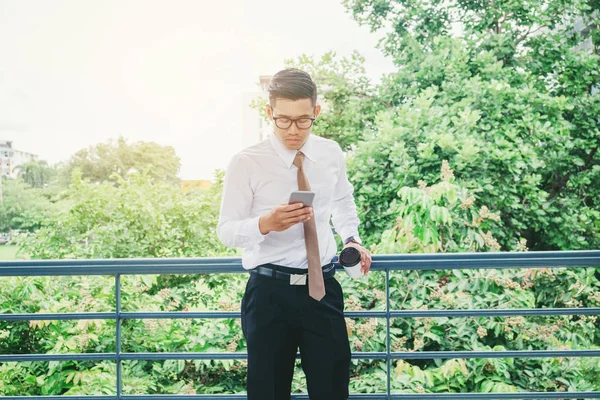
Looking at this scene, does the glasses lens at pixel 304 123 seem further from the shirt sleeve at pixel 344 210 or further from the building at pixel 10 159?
the building at pixel 10 159

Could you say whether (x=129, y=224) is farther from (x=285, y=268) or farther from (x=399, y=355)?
(x=285, y=268)

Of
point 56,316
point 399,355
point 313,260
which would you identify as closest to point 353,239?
point 313,260

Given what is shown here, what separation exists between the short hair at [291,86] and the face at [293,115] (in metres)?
0.01

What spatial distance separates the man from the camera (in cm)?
154

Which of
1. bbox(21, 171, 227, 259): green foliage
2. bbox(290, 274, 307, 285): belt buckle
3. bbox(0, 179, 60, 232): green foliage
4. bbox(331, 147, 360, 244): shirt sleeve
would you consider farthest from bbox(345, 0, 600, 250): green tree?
bbox(0, 179, 60, 232): green foliage

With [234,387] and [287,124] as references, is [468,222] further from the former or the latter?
[287,124]

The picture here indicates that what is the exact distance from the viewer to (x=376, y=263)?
196 centimetres

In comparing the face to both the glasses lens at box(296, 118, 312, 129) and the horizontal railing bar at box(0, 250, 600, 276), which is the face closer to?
the glasses lens at box(296, 118, 312, 129)

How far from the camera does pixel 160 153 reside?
46.0 feet

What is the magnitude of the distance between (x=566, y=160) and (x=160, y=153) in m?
10.6

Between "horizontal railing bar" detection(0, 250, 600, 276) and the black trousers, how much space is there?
1.20 ft

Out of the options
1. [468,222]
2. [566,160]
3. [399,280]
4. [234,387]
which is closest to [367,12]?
[566,160]

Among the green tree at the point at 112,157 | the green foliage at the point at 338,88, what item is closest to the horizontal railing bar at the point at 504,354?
the green foliage at the point at 338,88

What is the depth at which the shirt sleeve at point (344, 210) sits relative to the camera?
6.00 ft
